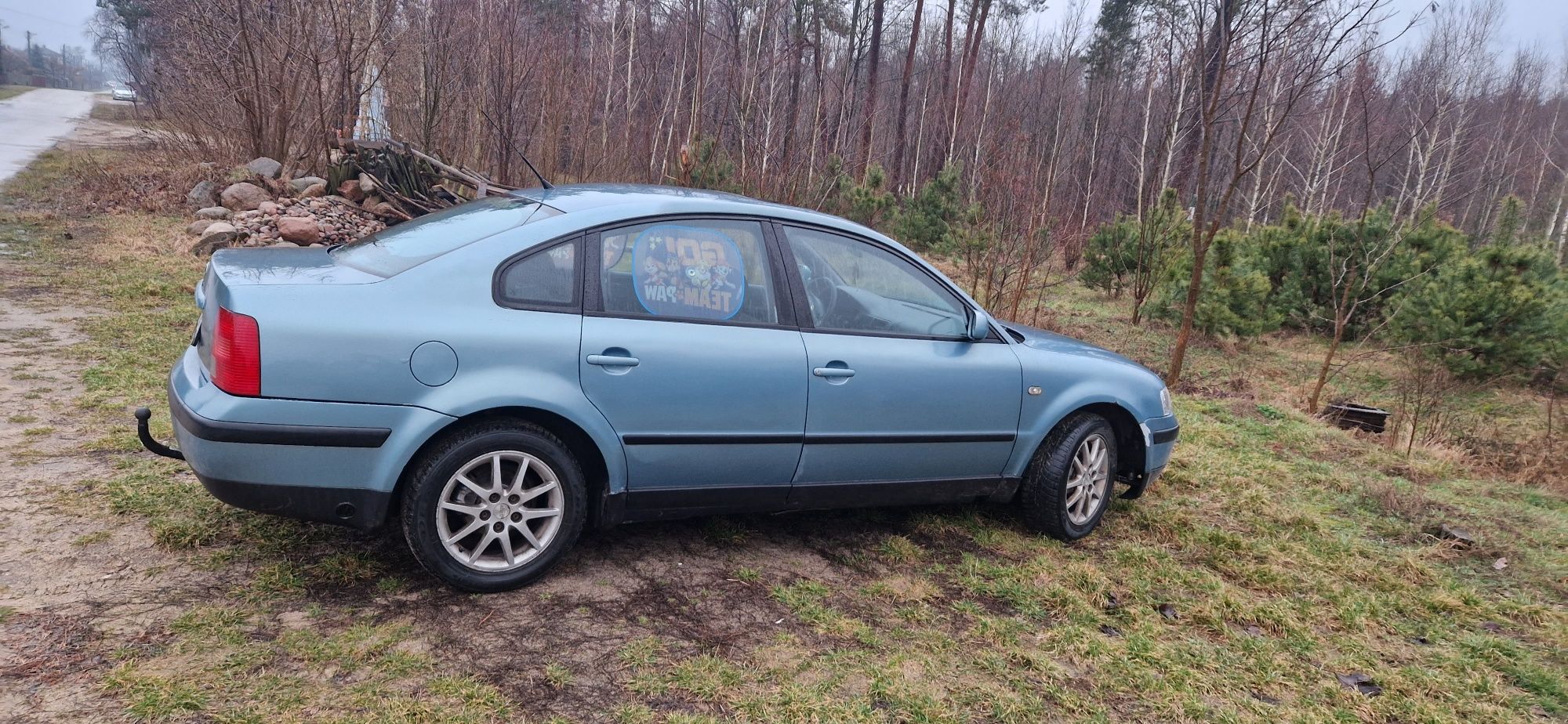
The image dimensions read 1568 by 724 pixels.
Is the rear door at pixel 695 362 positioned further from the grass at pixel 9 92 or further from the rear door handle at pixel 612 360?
the grass at pixel 9 92

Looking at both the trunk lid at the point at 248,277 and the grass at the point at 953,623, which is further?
the trunk lid at the point at 248,277

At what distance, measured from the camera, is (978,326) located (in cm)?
408

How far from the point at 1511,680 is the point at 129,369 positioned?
7.45 meters

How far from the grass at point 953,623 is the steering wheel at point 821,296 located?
1.08m

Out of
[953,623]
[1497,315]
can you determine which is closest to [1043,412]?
[953,623]

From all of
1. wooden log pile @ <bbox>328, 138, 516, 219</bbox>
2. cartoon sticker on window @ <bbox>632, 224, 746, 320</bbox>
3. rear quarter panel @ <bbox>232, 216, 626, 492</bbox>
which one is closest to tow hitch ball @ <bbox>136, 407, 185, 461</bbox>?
rear quarter panel @ <bbox>232, 216, 626, 492</bbox>

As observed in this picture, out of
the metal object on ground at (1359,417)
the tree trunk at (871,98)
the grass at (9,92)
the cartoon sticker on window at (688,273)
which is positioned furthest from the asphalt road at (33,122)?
the metal object on ground at (1359,417)

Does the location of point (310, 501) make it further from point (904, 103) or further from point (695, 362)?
point (904, 103)

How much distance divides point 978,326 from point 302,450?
274 cm

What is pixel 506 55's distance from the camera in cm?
1437

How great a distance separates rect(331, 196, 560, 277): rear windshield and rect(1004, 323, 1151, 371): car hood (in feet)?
7.76

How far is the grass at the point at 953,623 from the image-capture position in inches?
106

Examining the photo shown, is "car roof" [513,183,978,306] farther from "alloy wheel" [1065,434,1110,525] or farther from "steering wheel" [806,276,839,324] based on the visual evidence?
"alloy wheel" [1065,434,1110,525]

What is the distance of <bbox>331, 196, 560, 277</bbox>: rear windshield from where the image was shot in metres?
3.26
